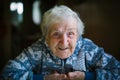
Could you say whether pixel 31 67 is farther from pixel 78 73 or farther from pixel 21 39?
pixel 21 39

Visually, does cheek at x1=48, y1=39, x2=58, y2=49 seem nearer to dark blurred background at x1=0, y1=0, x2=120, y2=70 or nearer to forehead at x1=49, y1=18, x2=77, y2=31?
forehead at x1=49, y1=18, x2=77, y2=31

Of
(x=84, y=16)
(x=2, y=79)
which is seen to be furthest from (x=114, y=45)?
(x=2, y=79)

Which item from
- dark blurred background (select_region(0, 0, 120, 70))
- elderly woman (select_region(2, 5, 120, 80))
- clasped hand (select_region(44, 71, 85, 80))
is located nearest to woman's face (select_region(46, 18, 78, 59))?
elderly woman (select_region(2, 5, 120, 80))

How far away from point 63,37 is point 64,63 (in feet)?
0.57

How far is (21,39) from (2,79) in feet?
9.59

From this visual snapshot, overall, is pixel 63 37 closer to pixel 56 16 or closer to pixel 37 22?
pixel 56 16

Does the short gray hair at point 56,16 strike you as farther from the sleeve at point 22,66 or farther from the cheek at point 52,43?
the sleeve at point 22,66

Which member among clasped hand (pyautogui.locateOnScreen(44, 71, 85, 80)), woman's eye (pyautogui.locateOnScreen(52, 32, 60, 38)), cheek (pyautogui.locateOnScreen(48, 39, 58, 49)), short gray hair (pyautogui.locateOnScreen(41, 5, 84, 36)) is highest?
short gray hair (pyautogui.locateOnScreen(41, 5, 84, 36))

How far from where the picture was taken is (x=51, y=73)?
1932 mm

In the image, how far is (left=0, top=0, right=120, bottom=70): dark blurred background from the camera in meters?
3.40

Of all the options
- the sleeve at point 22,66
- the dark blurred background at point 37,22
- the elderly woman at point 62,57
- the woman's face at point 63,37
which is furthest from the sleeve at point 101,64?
the dark blurred background at point 37,22

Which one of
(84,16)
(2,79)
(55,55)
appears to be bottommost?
(2,79)

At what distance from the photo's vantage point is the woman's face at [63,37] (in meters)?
1.83

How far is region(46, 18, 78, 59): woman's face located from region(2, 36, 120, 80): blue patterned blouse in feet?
0.21
